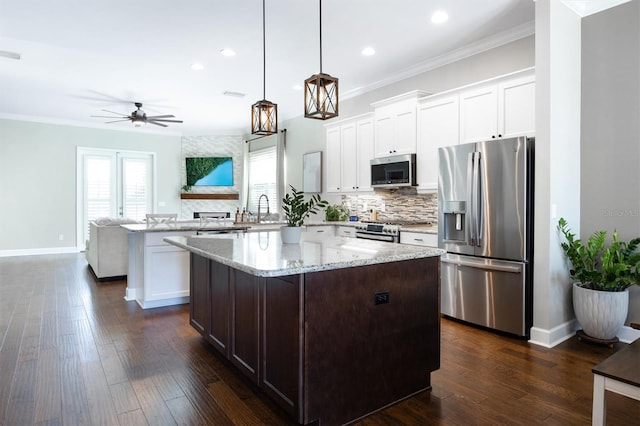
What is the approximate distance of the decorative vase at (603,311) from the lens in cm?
323

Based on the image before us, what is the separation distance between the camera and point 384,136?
17.5 feet

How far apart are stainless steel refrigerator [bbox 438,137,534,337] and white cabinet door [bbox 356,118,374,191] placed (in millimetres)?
1704

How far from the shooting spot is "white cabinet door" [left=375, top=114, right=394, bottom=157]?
5219 millimetres

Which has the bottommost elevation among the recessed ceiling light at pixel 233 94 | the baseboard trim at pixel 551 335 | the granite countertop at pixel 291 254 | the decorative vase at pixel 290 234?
the baseboard trim at pixel 551 335

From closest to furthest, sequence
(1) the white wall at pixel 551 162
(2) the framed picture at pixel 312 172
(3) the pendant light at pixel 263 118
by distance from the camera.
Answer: (3) the pendant light at pixel 263 118 → (1) the white wall at pixel 551 162 → (2) the framed picture at pixel 312 172

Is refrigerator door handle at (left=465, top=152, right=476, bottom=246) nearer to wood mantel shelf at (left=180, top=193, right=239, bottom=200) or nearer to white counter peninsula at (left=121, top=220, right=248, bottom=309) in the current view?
white counter peninsula at (left=121, top=220, right=248, bottom=309)

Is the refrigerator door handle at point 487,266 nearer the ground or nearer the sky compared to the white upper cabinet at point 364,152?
nearer the ground

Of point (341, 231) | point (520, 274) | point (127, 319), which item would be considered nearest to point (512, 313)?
point (520, 274)

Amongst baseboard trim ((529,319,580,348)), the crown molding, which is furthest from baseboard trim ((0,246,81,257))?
baseboard trim ((529,319,580,348))

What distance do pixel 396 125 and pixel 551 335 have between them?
2984mm

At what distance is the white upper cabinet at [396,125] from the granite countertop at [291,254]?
2.30 m

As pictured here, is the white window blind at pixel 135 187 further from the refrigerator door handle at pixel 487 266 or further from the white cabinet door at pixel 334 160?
the refrigerator door handle at pixel 487 266

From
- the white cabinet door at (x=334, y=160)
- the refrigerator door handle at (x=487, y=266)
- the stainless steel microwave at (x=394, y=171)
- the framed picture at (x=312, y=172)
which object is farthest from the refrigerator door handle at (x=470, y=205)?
the framed picture at (x=312, y=172)

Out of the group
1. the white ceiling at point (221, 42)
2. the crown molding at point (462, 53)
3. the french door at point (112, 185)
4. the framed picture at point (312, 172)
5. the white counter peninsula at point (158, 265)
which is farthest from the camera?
the french door at point (112, 185)
